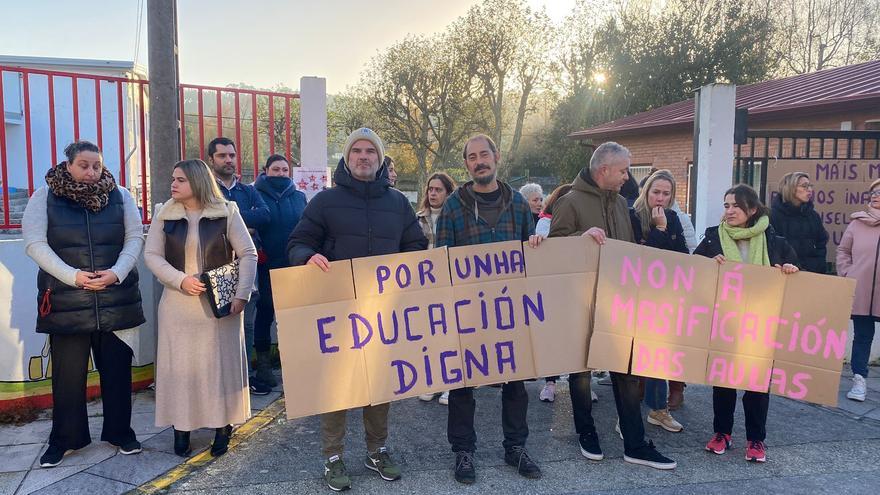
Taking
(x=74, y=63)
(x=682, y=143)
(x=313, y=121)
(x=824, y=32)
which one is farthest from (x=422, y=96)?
(x=313, y=121)

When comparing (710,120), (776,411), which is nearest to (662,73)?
(710,120)

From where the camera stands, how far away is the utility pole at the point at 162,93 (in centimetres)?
489

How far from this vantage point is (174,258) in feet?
12.7

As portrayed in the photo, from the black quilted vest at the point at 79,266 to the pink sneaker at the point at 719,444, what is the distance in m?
3.81

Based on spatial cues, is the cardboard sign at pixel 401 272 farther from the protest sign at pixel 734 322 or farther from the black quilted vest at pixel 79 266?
the black quilted vest at pixel 79 266

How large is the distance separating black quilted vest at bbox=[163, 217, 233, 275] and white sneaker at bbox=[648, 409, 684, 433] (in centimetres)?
319

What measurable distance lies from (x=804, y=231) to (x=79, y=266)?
575 cm

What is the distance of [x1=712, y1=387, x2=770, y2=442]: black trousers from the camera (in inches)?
159

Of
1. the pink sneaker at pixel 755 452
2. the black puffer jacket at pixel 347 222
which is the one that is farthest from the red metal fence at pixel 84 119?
the pink sneaker at pixel 755 452

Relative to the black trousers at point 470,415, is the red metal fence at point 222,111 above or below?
above

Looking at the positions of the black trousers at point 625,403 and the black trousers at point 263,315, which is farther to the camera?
the black trousers at point 263,315

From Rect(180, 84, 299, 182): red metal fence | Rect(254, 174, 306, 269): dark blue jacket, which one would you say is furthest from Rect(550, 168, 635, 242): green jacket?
Rect(180, 84, 299, 182): red metal fence

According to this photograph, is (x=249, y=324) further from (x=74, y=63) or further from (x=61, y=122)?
(x=74, y=63)

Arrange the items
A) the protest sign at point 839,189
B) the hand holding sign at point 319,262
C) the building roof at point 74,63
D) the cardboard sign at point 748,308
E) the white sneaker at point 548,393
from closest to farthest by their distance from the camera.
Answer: the hand holding sign at point 319,262 → the cardboard sign at point 748,308 → the white sneaker at point 548,393 → the protest sign at point 839,189 → the building roof at point 74,63
